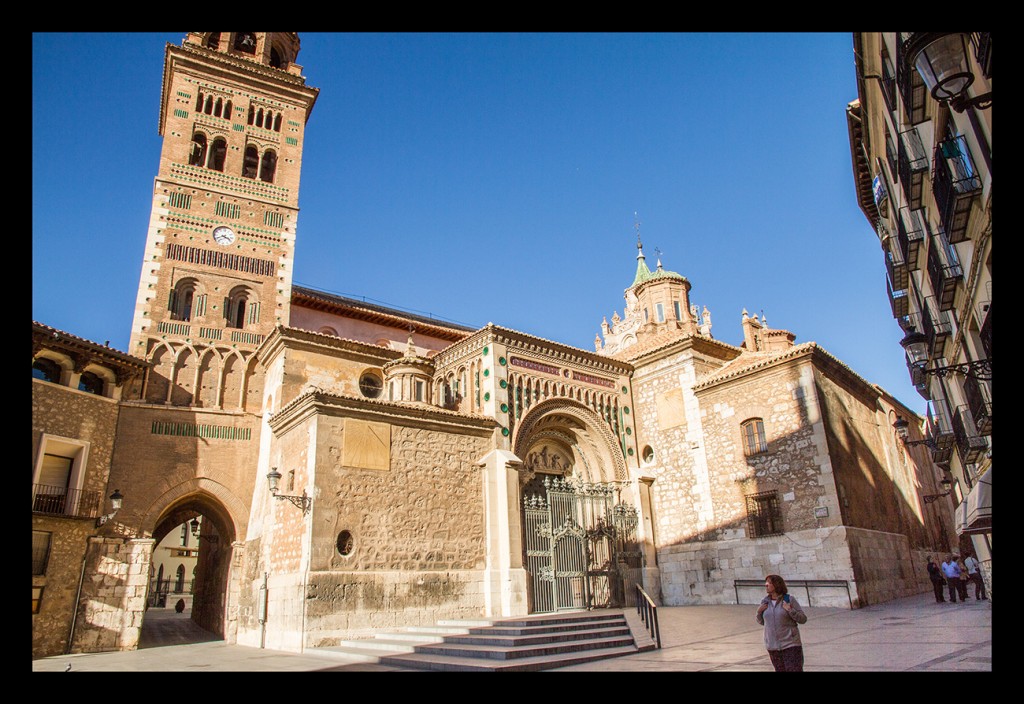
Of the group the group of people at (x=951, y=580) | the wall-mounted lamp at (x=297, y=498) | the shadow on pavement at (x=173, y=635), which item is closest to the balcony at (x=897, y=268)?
the group of people at (x=951, y=580)

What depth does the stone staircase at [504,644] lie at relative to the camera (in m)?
9.94

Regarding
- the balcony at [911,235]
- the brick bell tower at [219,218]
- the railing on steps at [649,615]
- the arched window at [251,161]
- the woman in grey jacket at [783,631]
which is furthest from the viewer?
the arched window at [251,161]

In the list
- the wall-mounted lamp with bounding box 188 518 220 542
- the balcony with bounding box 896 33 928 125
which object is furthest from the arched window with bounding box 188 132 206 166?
the balcony with bounding box 896 33 928 125

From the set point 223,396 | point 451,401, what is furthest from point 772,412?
point 223,396

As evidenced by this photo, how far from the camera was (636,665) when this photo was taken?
962cm

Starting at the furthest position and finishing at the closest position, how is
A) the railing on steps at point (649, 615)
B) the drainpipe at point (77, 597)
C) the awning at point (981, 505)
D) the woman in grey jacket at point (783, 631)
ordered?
1. the drainpipe at point (77, 597)
2. the railing on steps at point (649, 615)
3. the awning at point (981, 505)
4. the woman in grey jacket at point (783, 631)

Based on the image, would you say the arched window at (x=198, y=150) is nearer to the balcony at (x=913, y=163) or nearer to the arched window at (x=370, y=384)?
the arched window at (x=370, y=384)

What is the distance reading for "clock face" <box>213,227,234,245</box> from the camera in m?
22.6

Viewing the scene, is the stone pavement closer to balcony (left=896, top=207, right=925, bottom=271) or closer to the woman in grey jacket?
the woman in grey jacket

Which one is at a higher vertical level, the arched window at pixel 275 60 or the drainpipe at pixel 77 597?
the arched window at pixel 275 60

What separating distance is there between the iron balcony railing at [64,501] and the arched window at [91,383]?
266cm

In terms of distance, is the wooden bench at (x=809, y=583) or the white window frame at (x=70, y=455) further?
the wooden bench at (x=809, y=583)

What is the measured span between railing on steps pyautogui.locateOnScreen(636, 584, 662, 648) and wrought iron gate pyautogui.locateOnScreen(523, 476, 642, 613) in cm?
387
